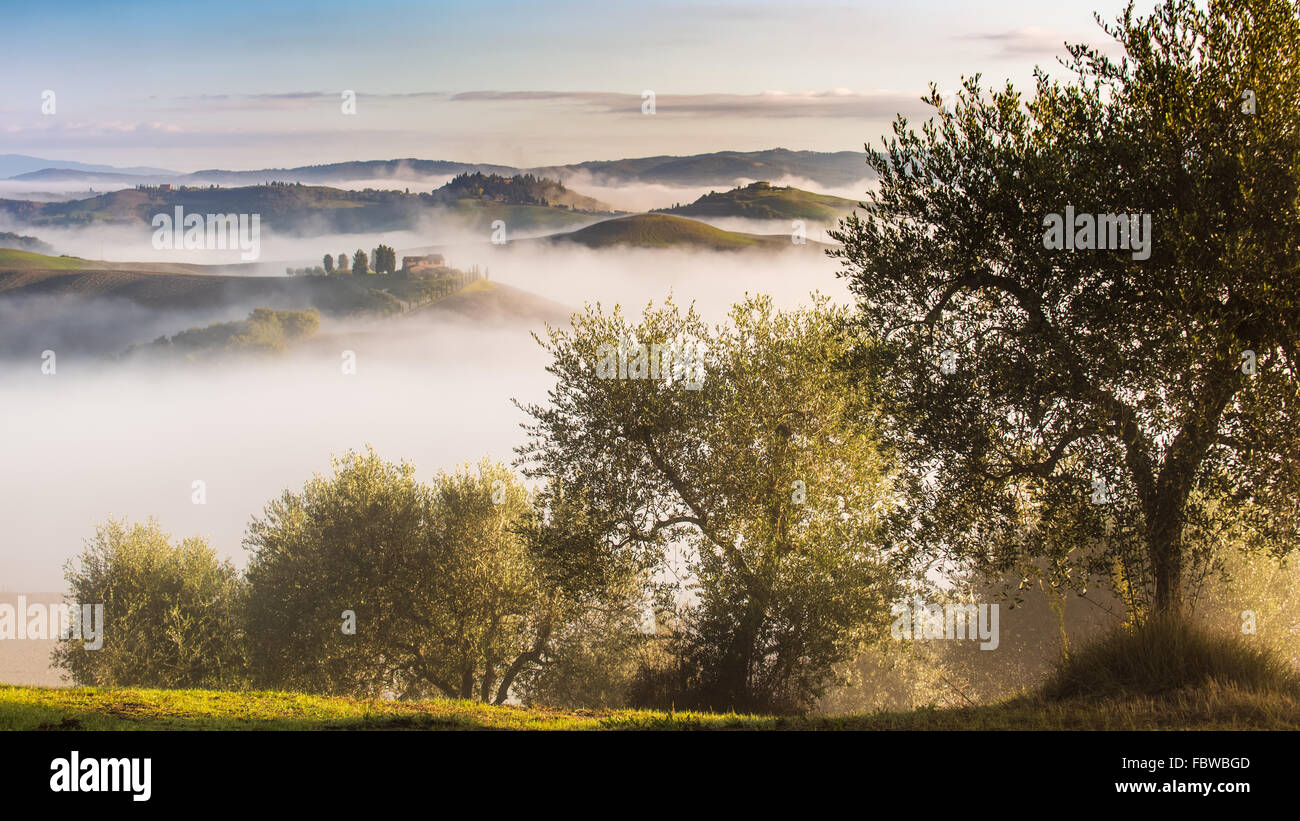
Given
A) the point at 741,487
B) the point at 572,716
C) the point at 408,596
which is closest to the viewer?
the point at 572,716

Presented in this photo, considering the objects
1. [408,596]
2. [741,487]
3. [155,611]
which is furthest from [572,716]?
[155,611]

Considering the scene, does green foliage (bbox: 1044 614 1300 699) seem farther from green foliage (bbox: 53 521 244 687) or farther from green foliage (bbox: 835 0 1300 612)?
green foliage (bbox: 53 521 244 687)

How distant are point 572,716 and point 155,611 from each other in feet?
135

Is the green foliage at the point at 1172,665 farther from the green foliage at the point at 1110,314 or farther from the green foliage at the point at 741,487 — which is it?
the green foliage at the point at 741,487

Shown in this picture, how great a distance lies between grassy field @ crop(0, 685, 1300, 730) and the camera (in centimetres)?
1617

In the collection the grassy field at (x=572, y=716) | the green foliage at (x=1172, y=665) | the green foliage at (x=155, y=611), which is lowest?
the green foliage at (x=155, y=611)

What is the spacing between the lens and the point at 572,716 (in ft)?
64.1

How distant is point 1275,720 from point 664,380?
63.6 ft

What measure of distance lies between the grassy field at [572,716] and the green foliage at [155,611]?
29.1 metres

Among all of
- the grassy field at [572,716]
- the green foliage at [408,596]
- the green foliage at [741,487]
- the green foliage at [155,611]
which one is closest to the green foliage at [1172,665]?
the grassy field at [572,716]

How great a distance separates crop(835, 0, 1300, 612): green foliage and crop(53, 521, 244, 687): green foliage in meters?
38.3

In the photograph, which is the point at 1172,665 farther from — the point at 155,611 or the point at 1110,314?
the point at 155,611

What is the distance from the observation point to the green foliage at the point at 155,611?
48156 millimetres

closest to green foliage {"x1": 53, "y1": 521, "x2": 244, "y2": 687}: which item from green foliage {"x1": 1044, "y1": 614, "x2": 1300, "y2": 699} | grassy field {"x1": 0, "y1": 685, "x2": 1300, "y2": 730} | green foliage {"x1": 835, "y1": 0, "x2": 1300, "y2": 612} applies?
grassy field {"x1": 0, "y1": 685, "x2": 1300, "y2": 730}
